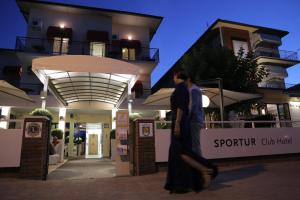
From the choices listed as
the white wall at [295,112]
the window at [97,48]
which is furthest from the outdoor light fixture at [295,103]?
the window at [97,48]

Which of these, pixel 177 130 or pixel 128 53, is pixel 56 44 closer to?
pixel 128 53

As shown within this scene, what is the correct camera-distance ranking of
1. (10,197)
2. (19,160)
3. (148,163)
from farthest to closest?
(148,163) → (19,160) → (10,197)

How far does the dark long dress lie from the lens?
11.8 feet

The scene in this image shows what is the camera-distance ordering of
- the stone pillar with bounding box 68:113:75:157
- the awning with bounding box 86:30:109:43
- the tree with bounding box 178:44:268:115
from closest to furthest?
the tree with bounding box 178:44:268:115 < the awning with bounding box 86:30:109:43 < the stone pillar with bounding box 68:113:75:157

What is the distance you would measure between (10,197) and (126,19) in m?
18.6

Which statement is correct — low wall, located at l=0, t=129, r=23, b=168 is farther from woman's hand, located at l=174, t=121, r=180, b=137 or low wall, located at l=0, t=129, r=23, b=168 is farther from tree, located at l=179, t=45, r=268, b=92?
tree, located at l=179, t=45, r=268, b=92

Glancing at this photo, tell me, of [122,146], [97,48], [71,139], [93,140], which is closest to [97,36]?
[97,48]

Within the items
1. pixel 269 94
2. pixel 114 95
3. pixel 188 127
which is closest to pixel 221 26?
pixel 269 94

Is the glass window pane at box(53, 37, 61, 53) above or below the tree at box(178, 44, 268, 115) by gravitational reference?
above

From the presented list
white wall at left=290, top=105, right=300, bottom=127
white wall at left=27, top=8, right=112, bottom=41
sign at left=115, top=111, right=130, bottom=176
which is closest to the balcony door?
white wall at left=27, top=8, right=112, bottom=41

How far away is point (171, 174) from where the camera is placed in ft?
12.2

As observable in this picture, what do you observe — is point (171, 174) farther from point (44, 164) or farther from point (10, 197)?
point (44, 164)

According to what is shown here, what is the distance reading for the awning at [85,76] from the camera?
316 inches

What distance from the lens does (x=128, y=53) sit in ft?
64.7
